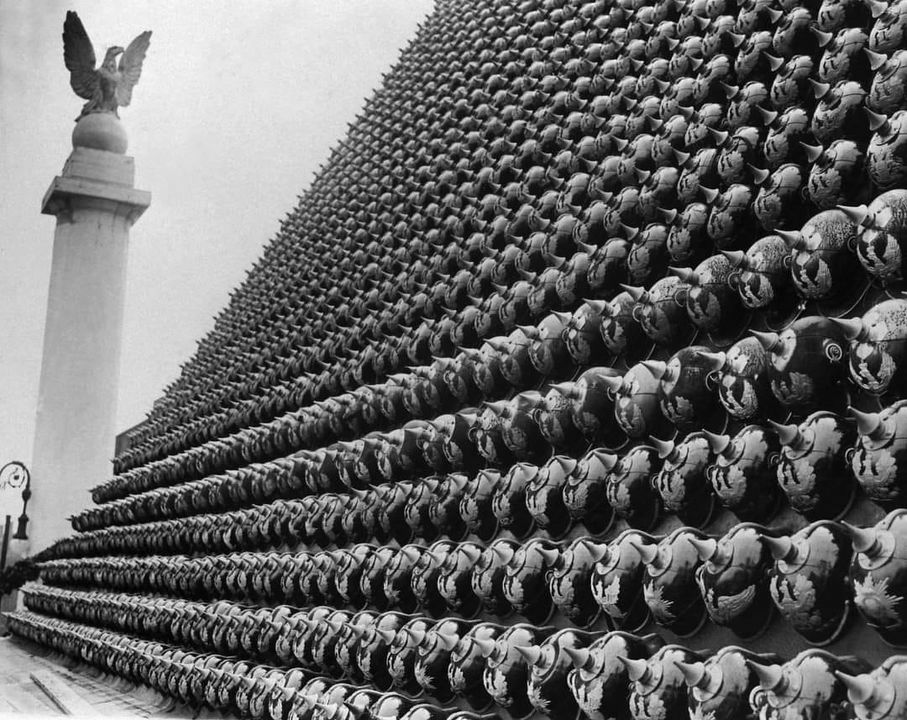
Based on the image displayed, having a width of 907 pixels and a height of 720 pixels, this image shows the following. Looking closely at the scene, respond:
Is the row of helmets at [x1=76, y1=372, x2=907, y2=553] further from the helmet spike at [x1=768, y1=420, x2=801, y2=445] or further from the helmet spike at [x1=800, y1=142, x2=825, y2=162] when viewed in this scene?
the helmet spike at [x1=800, y1=142, x2=825, y2=162]

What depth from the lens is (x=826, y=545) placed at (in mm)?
1405

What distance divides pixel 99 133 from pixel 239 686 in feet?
26.6

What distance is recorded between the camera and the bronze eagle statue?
8.90 metres

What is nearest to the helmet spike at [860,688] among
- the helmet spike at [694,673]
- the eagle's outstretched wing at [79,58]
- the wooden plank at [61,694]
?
the helmet spike at [694,673]

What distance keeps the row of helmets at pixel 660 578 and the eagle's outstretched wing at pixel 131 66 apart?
6821 millimetres

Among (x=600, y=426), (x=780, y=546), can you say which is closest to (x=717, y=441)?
(x=780, y=546)

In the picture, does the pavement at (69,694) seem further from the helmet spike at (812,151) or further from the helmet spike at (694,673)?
the helmet spike at (812,151)

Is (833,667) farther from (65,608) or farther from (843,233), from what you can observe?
(65,608)

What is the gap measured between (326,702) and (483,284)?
1351mm

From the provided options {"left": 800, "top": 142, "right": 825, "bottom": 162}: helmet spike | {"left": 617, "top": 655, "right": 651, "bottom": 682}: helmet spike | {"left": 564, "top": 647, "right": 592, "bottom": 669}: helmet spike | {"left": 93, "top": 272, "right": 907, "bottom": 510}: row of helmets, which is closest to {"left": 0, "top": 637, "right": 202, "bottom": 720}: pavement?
{"left": 93, "top": 272, "right": 907, "bottom": 510}: row of helmets

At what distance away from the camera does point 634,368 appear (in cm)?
197

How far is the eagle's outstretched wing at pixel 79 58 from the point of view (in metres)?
8.71

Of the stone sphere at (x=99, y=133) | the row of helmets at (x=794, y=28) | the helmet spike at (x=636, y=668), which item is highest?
the stone sphere at (x=99, y=133)

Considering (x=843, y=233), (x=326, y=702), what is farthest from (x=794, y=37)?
(x=326, y=702)
